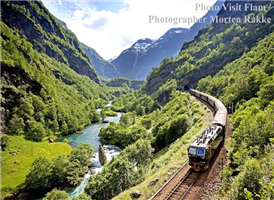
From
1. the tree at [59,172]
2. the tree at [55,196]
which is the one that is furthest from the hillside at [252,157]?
the tree at [59,172]

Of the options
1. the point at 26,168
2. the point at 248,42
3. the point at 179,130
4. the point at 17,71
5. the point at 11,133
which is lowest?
the point at 26,168

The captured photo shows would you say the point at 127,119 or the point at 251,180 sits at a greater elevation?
the point at 251,180

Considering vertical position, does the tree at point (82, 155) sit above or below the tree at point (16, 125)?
below

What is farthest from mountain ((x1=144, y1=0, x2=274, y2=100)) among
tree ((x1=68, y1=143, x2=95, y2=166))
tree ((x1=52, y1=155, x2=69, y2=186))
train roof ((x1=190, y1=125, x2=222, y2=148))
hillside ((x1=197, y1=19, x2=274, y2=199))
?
train roof ((x1=190, y1=125, x2=222, y2=148))

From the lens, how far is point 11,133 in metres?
83.2

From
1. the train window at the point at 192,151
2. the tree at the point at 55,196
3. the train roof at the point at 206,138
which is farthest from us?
the tree at the point at 55,196

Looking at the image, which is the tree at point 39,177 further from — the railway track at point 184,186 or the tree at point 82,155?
the railway track at point 184,186

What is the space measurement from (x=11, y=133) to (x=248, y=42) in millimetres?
165795

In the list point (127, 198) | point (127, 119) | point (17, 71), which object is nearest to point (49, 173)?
point (127, 198)

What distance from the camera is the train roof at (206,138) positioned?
20.4 m

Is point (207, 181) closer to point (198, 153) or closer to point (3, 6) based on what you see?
point (198, 153)

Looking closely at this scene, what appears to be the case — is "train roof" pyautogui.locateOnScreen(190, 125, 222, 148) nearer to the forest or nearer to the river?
the forest

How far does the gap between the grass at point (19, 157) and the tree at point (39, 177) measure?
4.08m

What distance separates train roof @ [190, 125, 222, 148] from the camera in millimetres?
20362
